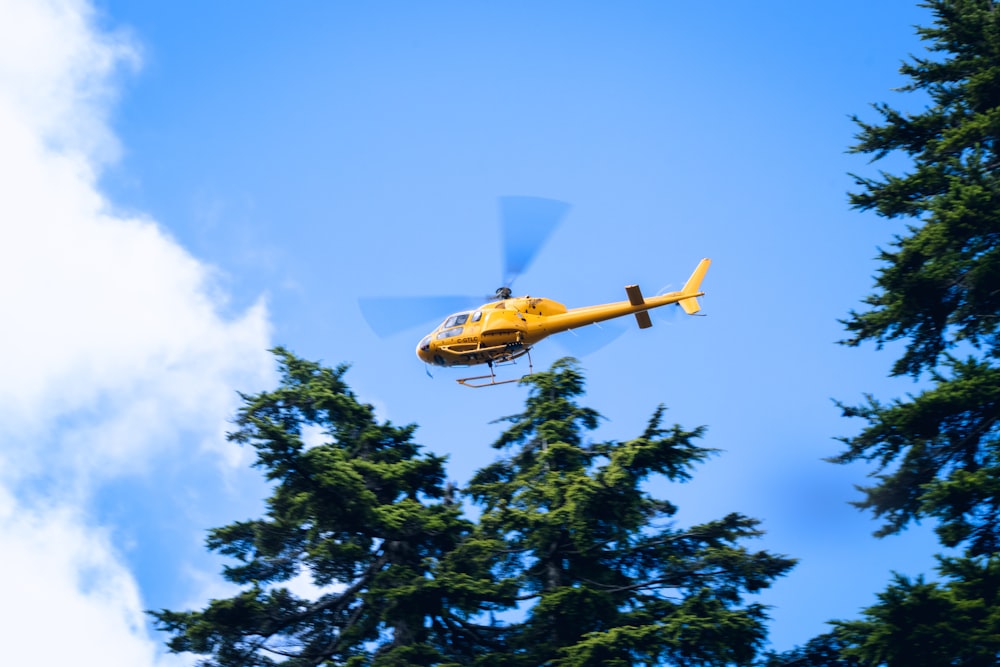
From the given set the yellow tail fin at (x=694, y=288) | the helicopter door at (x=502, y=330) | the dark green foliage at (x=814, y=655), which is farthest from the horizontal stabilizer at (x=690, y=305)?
the dark green foliage at (x=814, y=655)

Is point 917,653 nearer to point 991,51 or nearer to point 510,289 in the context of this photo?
point 991,51

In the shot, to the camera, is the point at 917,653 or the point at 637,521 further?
the point at 637,521

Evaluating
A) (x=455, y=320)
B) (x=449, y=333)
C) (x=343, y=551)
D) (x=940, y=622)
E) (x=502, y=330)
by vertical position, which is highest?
(x=455, y=320)

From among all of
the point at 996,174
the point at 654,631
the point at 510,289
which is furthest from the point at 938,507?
the point at 510,289

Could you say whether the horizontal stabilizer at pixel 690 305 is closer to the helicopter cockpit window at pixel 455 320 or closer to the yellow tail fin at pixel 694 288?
the yellow tail fin at pixel 694 288

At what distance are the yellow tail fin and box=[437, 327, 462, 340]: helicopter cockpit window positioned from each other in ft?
18.4

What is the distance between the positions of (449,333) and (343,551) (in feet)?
23.8

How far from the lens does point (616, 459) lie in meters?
20.7

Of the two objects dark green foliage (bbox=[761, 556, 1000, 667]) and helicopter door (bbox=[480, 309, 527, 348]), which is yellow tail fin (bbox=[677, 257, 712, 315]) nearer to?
helicopter door (bbox=[480, 309, 527, 348])

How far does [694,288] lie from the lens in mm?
27703

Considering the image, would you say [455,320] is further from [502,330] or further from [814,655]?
[814,655]

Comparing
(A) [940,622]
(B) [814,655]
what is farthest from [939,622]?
(B) [814,655]

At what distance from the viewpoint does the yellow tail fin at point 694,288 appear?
2720 cm

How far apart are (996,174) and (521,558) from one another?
39.0 ft
